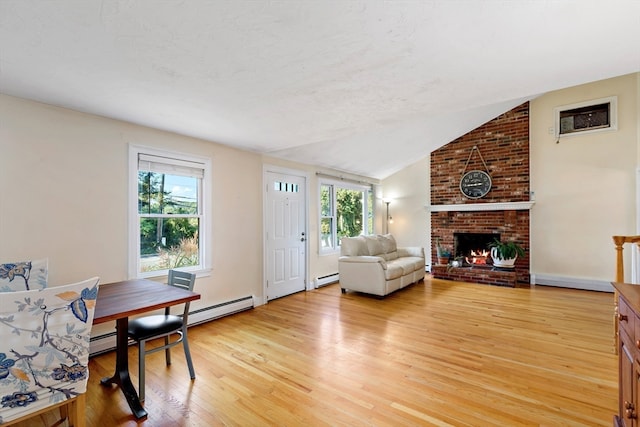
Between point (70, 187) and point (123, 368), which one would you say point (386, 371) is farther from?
point (70, 187)

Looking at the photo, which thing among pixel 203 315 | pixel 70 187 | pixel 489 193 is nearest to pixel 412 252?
pixel 489 193

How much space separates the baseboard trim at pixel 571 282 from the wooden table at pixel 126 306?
604 centimetres

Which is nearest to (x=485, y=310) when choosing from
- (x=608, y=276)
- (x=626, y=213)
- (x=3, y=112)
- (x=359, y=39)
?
(x=608, y=276)

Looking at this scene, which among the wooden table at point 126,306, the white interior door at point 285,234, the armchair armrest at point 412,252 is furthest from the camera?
the armchair armrest at point 412,252

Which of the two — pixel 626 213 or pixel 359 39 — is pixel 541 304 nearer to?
pixel 626 213

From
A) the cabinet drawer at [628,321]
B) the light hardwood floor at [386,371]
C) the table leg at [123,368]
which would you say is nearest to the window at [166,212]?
the light hardwood floor at [386,371]

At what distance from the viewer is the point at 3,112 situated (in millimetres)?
2328

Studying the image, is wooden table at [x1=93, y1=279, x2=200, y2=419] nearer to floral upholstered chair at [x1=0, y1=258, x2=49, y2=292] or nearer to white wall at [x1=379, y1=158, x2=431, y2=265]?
floral upholstered chair at [x1=0, y1=258, x2=49, y2=292]

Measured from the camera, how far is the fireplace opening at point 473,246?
20.4ft

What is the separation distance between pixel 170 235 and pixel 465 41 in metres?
3.31

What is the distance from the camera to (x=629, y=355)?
1.37 m

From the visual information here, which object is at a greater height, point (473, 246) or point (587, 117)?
point (587, 117)

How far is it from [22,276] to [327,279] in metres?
4.31

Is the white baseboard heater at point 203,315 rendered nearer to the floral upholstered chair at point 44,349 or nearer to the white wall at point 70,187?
the white wall at point 70,187
